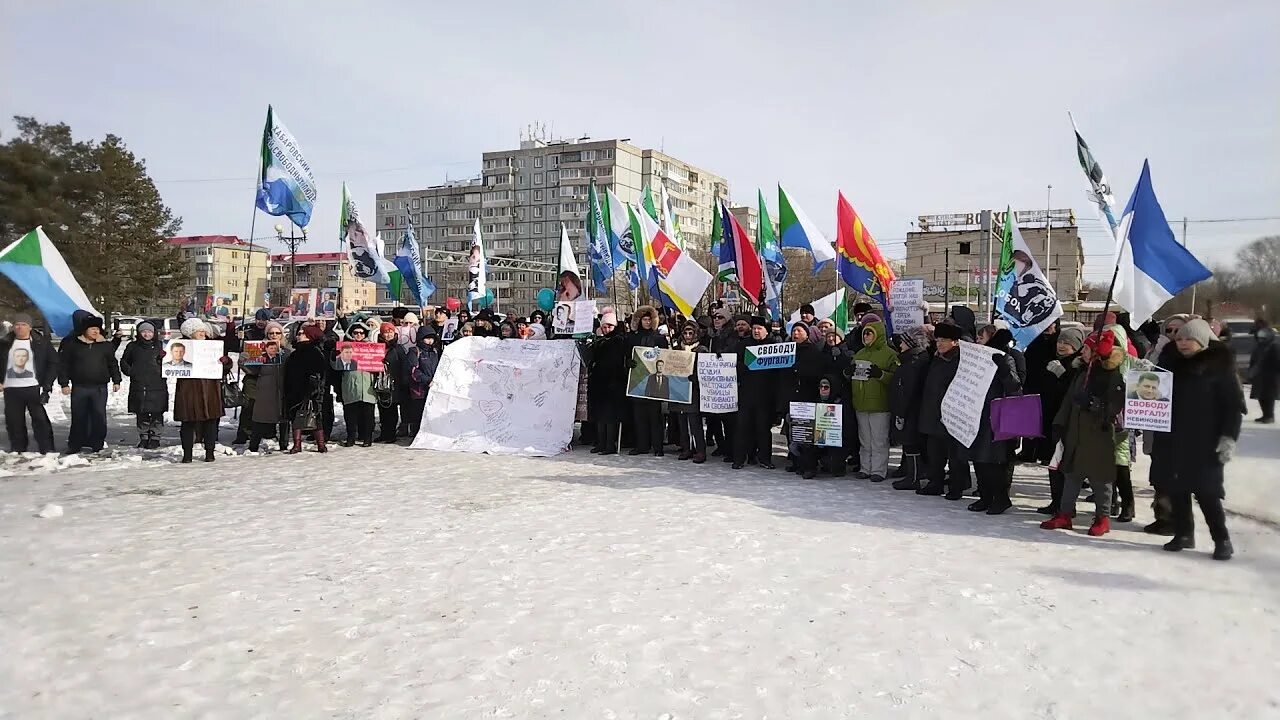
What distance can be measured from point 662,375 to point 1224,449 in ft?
20.8

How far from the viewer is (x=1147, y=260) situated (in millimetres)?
7570

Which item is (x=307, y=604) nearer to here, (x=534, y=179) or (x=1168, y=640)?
(x=1168, y=640)

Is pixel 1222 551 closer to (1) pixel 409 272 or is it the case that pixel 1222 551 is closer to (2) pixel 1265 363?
(2) pixel 1265 363

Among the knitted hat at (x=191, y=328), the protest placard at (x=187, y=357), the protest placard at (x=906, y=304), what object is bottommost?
the protest placard at (x=187, y=357)

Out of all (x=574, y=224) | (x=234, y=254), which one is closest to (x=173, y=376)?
(x=574, y=224)

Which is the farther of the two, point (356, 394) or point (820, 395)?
point (356, 394)

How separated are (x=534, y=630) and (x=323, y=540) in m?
2.72

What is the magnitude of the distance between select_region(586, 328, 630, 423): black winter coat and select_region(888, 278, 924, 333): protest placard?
13.0 feet

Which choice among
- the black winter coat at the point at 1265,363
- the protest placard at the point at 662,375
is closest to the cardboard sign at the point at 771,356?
the protest placard at the point at 662,375

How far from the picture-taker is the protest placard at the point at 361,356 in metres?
11.1

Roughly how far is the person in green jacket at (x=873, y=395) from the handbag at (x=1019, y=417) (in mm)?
1660

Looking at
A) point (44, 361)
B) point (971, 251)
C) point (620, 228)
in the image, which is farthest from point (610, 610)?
point (971, 251)

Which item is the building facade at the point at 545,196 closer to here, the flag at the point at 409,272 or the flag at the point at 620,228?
the flag at the point at 409,272

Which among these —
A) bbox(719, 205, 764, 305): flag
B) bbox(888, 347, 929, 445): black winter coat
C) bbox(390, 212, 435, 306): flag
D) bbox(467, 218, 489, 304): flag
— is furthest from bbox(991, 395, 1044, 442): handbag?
bbox(390, 212, 435, 306): flag
